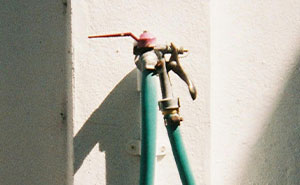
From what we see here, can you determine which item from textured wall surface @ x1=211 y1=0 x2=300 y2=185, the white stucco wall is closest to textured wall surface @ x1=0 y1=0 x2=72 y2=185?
the white stucco wall

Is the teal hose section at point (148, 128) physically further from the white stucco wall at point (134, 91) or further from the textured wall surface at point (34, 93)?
the textured wall surface at point (34, 93)

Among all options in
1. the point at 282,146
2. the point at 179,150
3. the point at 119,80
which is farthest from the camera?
the point at 282,146

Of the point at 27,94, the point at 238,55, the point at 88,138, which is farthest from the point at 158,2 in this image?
the point at 27,94

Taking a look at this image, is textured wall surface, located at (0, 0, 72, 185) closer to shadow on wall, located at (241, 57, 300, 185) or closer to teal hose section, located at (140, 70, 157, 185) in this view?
teal hose section, located at (140, 70, 157, 185)

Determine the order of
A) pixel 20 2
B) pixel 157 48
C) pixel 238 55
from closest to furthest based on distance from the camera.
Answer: pixel 157 48
pixel 238 55
pixel 20 2

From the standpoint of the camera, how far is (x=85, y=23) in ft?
3.43

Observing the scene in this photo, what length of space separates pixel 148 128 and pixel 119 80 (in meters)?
0.16

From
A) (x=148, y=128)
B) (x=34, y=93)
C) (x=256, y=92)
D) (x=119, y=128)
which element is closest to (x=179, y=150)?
(x=148, y=128)

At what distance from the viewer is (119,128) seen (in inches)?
41.6

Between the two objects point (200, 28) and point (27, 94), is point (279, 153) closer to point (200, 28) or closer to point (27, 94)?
point (200, 28)

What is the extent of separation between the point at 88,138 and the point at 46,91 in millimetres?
226

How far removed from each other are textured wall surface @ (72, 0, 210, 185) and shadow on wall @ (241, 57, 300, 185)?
17 centimetres

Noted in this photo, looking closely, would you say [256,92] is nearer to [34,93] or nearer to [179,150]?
[179,150]

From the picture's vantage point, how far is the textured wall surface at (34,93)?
1.16 meters
